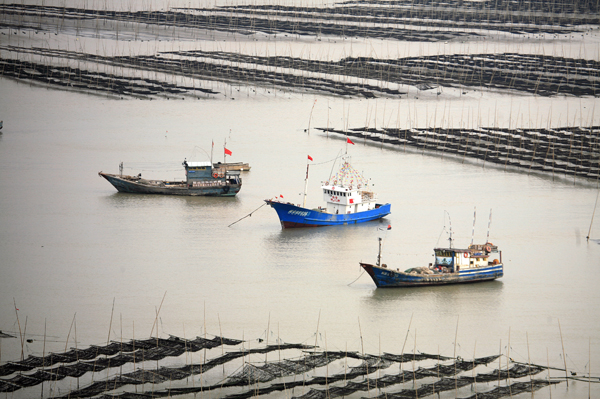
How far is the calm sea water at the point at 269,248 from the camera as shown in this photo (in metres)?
27.0

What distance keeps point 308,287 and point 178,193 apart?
19.5 meters

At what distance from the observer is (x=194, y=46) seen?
3757 inches

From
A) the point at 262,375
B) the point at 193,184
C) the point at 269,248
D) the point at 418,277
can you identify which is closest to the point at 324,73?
the point at 193,184

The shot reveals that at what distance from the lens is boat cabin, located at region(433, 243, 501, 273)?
31891mm

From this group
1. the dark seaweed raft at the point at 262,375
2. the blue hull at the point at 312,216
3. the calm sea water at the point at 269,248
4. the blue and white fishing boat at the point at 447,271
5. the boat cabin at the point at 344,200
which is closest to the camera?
the dark seaweed raft at the point at 262,375

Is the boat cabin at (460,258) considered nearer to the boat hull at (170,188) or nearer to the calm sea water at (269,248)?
the calm sea water at (269,248)

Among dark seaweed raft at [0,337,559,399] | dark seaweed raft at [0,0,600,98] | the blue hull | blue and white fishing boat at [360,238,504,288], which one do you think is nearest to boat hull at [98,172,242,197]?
the blue hull

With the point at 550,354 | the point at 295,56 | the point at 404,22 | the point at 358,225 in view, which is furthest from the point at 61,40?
the point at 550,354

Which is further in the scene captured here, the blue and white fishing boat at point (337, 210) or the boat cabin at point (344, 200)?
the boat cabin at point (344, 200)

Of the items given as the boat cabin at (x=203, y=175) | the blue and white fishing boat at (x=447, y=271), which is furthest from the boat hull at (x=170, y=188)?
the blue and white fishing boat at (x=447, y=271)

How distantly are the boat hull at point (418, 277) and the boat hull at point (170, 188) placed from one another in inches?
759

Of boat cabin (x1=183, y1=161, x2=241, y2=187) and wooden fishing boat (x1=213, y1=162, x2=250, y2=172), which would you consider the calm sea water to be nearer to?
wooden fishing boat (x1=213, y1=162, x2=250, y2=172)

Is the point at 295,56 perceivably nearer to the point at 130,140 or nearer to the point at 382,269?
the point at 130,140

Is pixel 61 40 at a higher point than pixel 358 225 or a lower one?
higher
